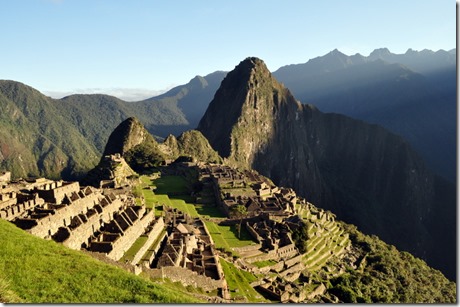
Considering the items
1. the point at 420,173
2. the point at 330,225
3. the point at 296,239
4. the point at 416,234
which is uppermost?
the point at 296,239

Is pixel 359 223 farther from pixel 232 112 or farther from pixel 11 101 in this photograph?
pixel 11 101

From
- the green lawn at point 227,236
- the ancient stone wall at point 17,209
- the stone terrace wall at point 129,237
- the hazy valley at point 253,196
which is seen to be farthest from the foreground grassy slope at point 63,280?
the green lawn at point 227,236

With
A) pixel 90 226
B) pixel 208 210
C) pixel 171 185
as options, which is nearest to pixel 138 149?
pixel 171 185

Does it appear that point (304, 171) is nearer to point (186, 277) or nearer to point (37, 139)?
point (37, 139)

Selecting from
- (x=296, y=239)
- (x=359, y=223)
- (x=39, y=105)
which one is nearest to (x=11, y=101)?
(x=39, y=105)

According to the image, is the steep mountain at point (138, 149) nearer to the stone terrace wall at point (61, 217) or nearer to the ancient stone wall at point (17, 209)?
the stone terrace wall at point (61, 217)

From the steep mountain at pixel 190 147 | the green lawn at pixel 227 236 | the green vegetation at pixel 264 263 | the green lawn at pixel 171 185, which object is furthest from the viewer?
the steep mountain at pixel 190 147
